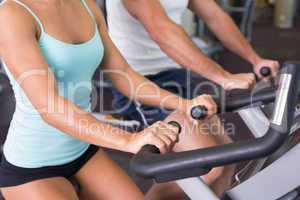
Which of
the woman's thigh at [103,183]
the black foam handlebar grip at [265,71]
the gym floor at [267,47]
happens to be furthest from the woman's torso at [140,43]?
the gym floor at [267,47]

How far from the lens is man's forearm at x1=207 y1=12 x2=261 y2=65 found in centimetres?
191

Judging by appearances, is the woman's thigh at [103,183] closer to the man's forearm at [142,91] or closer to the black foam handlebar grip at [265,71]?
the man's forearm at [142,91]

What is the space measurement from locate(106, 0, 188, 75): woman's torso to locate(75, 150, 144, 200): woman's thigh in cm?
49

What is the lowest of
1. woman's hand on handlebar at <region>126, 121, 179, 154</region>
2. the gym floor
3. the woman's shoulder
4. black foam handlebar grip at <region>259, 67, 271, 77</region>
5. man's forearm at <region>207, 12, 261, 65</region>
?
the gym floor

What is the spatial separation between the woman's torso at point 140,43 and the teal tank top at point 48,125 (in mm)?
406

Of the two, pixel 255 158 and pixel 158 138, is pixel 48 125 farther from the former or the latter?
pixel 255 158

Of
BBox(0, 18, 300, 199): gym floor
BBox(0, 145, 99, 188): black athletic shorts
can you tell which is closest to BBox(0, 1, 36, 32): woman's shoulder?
BBox(0, 145, 99, 188): black athletic shorts

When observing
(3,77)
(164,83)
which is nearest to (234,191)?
(164,83)

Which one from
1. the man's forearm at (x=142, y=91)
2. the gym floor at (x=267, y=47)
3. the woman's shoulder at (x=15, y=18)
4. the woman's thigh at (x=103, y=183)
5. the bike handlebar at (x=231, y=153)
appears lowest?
the gym floor at (x=267, y=47)

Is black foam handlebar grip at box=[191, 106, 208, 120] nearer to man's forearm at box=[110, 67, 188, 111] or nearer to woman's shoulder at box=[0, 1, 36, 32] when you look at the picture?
man's forearm at box=[110, 67, 188, 111]

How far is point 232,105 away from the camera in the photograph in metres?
1.38

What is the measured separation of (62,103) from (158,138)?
0.98 feet

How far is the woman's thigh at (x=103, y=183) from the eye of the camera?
1.43 m

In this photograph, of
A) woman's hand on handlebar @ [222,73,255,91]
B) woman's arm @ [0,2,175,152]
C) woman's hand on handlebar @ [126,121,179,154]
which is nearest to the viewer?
woman's hand on handlebar @ [126,121,179,154]
